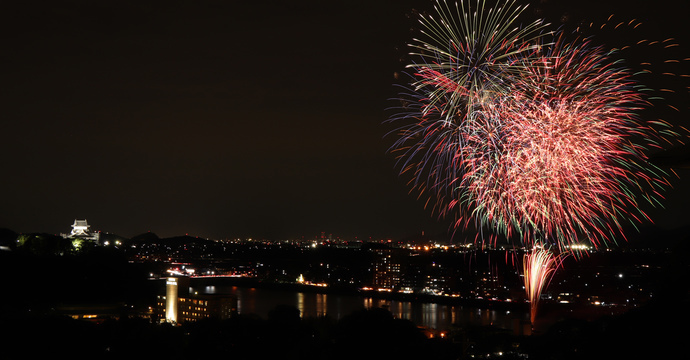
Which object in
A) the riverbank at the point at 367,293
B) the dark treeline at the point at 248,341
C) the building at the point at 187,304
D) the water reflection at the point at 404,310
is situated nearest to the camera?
the dark treeline at the point at 248,341

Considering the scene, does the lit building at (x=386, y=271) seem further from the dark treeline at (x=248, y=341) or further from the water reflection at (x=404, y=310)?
the dark treeline at (x=248, y=341)

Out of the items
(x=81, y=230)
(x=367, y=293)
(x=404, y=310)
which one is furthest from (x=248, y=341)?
(x=81, y=230)

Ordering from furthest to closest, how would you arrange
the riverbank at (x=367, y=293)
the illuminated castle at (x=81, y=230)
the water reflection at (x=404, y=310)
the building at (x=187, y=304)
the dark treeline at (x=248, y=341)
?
1. the illuminated castle at (x=81, y=230)
2. the riverbank at (x=367, y=293)
3. the building at (x=187, y=304)
4. the water reflection at (x=404, y=310)
5. the dark treeline at (x=248, y=341)

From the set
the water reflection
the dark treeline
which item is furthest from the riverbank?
the dark treeline

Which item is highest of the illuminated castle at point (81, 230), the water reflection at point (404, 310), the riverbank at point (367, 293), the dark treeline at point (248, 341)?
the illuminated castle at point (81, 230)

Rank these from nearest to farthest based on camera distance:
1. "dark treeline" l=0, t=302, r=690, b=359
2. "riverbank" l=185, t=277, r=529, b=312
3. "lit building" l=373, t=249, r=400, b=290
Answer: "dark treeline" l=0, t=302, r=690, b=359
"riverbank" l=185, t=277, r=529, b=312
"lit building" l=373, t=249, r=400, b=290

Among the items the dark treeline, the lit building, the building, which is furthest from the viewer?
the lit building

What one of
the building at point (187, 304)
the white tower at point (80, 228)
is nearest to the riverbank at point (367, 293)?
the building at point (187, 304)

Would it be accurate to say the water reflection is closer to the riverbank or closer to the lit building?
the riverbank

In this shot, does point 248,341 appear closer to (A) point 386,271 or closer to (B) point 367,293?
(B) point 367,293
